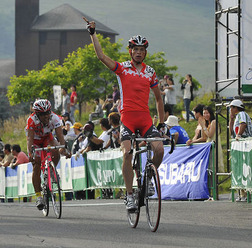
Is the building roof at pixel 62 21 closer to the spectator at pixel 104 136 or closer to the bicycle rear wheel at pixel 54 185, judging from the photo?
the spectator at pixel 104 136

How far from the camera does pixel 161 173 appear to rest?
16562 mm

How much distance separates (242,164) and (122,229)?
217 inches

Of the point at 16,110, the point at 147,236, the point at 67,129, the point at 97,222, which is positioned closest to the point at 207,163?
the point at 97,222

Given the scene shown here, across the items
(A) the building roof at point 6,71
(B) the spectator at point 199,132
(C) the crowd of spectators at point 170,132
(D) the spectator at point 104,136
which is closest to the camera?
(C) the crowd of spectators at point 170,132

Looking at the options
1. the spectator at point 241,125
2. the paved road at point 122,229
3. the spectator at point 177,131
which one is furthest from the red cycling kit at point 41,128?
the spectator at point 177,131

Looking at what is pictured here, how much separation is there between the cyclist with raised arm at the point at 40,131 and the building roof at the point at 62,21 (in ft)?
365

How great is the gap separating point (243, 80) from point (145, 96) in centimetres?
833

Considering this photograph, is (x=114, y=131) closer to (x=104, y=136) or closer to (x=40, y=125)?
(x=104, y=136)

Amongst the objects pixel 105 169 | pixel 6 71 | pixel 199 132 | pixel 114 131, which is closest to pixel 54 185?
pixel 199 132

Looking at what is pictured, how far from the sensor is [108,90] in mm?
72125

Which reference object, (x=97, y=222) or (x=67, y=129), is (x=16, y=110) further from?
(x=97, y=222)

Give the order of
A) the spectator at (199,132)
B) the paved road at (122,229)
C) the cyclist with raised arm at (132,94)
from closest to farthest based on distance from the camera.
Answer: the paved road at (122,229)
the cyclist with raised arm at (132,94)
the spectator at (199,132)

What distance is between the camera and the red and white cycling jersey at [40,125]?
11.5 metres

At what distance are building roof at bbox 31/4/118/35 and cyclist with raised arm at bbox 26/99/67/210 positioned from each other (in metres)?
111
